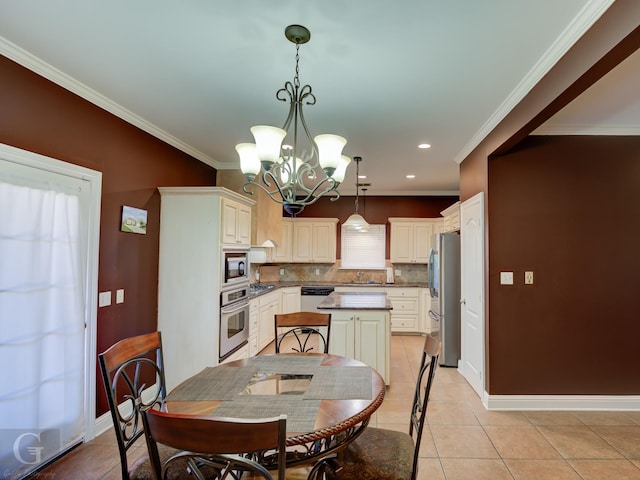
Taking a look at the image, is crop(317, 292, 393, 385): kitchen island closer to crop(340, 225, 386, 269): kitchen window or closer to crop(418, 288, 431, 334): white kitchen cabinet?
crop(418, 288, 431, 334): white kitchen cabinet

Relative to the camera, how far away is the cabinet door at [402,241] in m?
6.62

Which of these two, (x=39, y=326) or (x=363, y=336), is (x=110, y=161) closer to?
(x=39, y=326)

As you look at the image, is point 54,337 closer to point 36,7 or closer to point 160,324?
point 160,324

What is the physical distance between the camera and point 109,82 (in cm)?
248

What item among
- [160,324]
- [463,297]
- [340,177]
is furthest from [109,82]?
[463,297]

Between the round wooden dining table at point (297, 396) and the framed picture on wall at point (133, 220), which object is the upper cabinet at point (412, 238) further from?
the round wooden dining table at point (297, 396)

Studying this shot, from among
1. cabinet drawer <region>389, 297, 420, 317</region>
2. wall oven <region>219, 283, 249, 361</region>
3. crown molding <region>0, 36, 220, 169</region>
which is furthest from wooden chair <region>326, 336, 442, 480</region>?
cabinet drawer <region>389, 297, 420, 317</region>

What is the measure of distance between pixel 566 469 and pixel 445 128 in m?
2.85

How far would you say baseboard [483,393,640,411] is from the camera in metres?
3.15

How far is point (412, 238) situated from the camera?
21.7 ft

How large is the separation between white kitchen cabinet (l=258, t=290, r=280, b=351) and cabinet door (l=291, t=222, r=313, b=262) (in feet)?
3.91

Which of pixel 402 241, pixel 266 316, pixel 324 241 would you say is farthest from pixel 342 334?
pixel 402 241

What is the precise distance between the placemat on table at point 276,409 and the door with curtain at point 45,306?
62.5 inches

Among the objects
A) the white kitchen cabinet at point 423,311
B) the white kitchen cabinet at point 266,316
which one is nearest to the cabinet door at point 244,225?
the white kitchen cabinet at point 266,316
